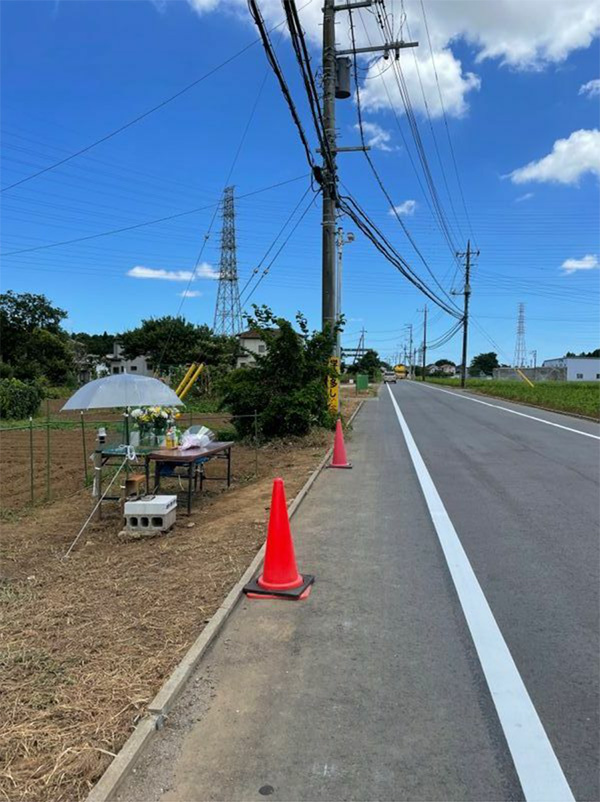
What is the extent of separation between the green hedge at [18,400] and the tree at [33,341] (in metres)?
23.0

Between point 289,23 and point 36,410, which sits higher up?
point 289,23

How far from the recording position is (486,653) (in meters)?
3.62

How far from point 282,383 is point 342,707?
1145cm

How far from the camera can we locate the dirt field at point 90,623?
2674 mm

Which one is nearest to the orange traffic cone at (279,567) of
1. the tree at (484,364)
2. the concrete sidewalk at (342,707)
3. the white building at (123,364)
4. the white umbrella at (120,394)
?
the concrete sidewalk at (342,707)

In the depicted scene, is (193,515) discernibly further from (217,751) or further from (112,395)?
(217,751)

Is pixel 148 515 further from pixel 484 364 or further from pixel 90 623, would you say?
pixel 484 364

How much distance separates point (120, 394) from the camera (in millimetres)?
7816

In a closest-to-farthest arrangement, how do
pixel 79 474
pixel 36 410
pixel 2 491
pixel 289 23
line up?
1. pixel 289 23
2. pixel 2 491
3. pixel 79 474
4. pixel 36 410

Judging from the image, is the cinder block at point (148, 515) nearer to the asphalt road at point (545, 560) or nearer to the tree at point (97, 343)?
the asphalt road at point (545, 560)

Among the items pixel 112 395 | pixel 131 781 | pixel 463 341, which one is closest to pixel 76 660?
pixel 131 781

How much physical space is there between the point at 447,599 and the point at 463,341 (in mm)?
53979

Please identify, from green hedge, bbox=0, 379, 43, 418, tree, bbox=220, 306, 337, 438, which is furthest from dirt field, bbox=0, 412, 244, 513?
green hedge, bbox=0, 379, 43, 418

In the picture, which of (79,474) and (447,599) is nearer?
(447,599)
